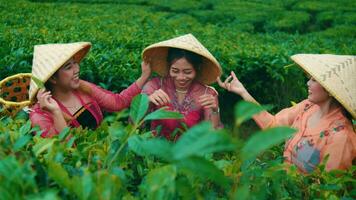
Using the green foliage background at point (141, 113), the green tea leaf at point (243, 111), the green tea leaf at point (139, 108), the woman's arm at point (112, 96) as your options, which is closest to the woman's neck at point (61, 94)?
the woman's arm at point (112, 96)

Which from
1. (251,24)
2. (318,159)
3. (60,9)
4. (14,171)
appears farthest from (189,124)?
(251,24)

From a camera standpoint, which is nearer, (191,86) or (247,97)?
(247,97)

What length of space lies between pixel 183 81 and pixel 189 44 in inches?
9.2

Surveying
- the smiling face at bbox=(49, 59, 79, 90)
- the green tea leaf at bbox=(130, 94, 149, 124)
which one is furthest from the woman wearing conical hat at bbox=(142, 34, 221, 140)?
the green tea leaf at bbox=(130, 94, 149, 124)

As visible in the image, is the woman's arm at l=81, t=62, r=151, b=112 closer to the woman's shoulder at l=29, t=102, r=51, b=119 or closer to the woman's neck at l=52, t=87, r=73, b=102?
Result: the woman's neck at l=52, t=87, r=73, b=102

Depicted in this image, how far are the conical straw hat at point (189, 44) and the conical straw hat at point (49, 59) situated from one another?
51cm

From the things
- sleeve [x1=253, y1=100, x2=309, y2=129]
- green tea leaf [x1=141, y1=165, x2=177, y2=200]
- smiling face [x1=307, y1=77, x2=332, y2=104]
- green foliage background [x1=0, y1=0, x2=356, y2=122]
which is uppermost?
green tea leaf [x1=141, y1=165, x2=177, y2=200]

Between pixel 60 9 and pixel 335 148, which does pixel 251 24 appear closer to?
pixel 60 9

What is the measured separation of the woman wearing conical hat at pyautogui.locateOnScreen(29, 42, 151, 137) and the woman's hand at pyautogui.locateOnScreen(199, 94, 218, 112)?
44 cm

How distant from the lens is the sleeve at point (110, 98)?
359cm

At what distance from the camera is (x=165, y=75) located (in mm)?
3787

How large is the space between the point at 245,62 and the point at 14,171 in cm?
429

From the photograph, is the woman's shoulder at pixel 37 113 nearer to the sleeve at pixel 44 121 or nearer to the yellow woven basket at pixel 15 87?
the sleeve at pixel 44 121

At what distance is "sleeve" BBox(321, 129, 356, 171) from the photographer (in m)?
2.76
